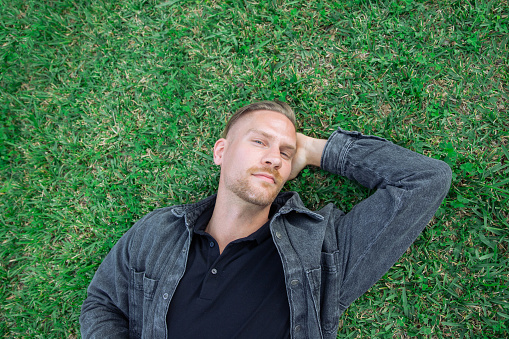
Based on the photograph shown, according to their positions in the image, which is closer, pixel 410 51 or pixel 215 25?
pixel 410 51

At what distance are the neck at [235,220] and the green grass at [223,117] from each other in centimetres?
57

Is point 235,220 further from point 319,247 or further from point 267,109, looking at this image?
point 267,109

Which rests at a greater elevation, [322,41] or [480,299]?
[322,41]

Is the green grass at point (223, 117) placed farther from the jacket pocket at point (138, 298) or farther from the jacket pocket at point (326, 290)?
the jacket pocket at point (138, 298)

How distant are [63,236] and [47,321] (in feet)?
2.91

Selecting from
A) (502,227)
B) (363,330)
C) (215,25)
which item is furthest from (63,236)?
(502,227)

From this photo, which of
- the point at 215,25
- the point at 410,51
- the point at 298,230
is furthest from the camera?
the point at 215,25

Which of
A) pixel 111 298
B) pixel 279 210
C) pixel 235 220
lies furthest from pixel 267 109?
pixel 111 298

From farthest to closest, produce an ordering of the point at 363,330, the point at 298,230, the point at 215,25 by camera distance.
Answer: the point at 215,25 → the point at 363,330 → the point at 298,230

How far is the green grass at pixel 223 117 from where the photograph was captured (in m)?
3.04

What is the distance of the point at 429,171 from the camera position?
2.58m

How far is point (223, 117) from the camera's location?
346 centimetres

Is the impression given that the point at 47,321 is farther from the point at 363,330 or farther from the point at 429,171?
the point at 429,171

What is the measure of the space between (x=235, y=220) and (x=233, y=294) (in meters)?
A: 0.62
